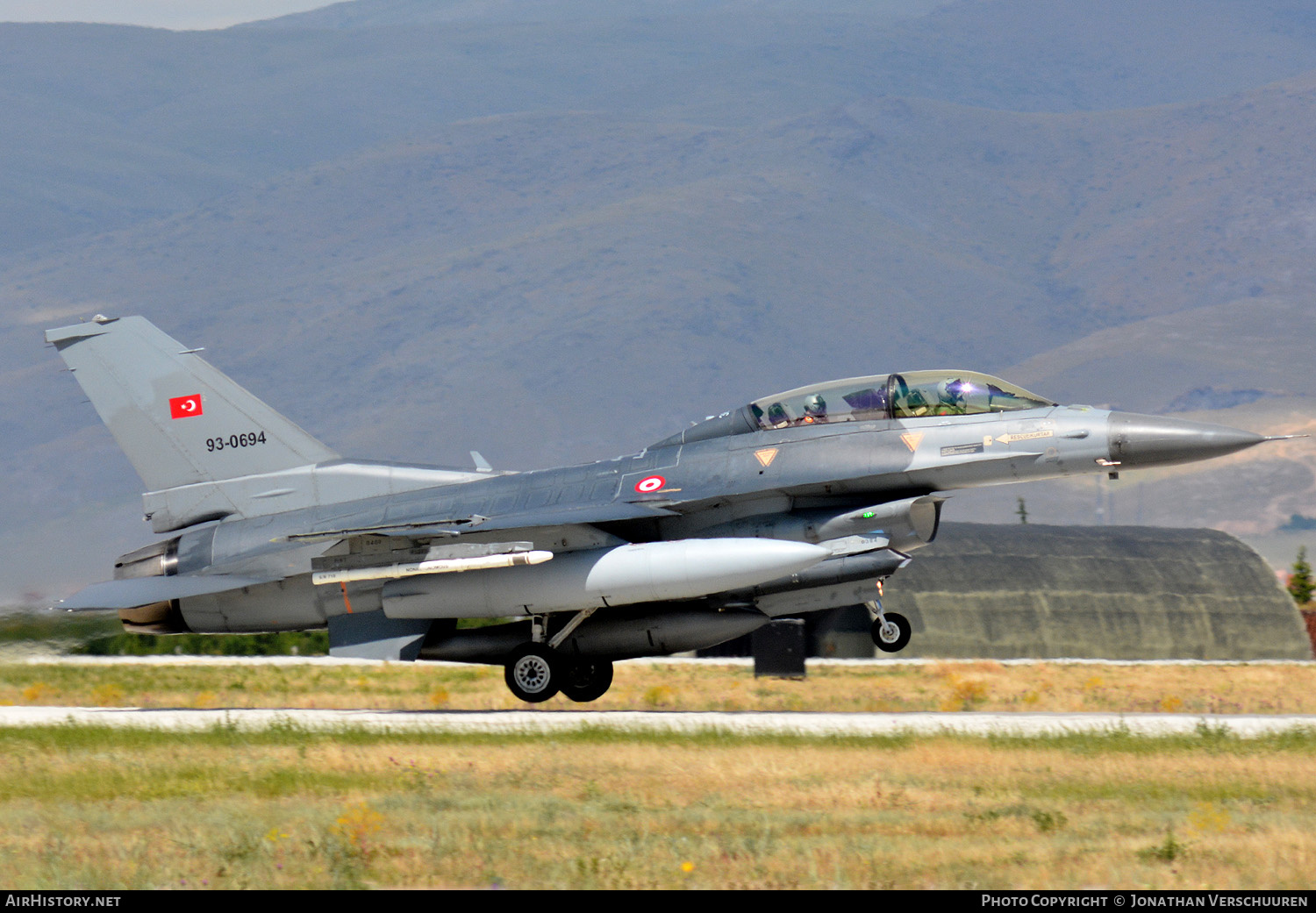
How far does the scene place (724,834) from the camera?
36.3 ft

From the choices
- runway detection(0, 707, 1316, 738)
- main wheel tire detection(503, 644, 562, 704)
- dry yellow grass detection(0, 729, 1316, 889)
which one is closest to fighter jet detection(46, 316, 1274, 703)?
main wheel tire detection(503, 644, 562, 704)

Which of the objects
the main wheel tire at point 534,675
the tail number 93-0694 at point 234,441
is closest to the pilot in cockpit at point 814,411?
the main wheel tire at point 534,675

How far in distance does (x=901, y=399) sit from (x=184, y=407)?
31.0ft

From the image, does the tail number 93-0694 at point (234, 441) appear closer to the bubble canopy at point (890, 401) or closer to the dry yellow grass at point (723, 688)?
the dry yellow grass at point (723, 688)

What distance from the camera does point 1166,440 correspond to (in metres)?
17.3

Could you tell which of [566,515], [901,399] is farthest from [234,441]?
[901,399]

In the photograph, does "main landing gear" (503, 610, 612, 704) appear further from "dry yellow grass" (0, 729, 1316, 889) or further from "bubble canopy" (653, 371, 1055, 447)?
"bubble canopy" (653, 371, 1055, 447)

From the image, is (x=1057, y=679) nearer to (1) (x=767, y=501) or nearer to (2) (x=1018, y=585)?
(2) (x=1018, y=585)

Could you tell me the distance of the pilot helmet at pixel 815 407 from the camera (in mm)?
18594

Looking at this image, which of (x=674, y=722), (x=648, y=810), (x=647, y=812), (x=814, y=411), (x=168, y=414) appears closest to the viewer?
(x=647, y=812)

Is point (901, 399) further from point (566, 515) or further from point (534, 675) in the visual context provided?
point (534, 675)

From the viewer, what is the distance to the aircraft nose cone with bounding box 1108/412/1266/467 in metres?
17.2

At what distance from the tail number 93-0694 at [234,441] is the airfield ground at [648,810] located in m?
4.31

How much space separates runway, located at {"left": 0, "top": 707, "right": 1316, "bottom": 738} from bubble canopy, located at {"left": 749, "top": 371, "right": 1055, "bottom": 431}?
3.65m
